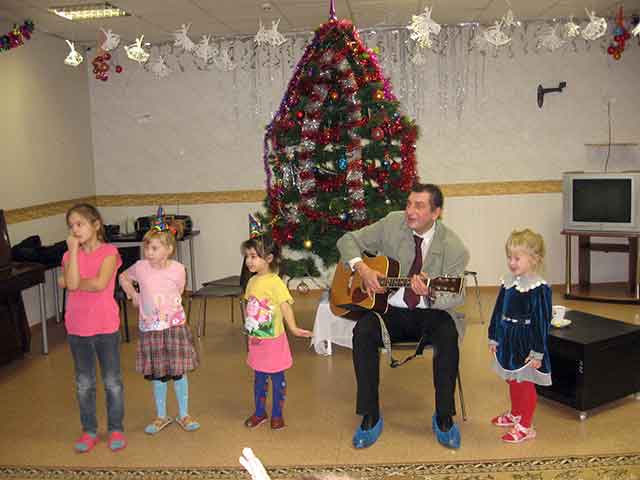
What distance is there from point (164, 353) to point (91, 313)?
1.40ft

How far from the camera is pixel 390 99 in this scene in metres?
4.72

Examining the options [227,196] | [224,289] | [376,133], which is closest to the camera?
[376,133]

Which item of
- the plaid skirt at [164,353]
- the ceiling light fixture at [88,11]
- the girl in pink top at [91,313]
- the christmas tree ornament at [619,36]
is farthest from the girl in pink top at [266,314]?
the christmas tree ornament at [619,36]

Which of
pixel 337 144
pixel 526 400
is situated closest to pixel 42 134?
pixel 337 144

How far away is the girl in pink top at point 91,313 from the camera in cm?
317

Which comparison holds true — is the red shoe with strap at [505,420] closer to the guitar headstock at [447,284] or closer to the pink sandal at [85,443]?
the guitar headstock at [447,284]

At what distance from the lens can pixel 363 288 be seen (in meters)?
3.53

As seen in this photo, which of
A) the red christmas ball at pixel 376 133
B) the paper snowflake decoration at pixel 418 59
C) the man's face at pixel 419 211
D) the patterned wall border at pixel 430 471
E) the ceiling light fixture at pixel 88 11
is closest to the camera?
the patterned wall border at pixel 430 471

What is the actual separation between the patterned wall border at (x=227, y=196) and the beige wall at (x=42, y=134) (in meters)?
0.10

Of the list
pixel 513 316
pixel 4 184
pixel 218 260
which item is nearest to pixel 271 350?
pixel 513 316

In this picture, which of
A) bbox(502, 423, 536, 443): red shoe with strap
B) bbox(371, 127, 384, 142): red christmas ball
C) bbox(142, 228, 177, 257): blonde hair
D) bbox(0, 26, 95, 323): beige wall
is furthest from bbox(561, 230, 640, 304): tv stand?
bbox(0, 26, 95, 323): beige wall

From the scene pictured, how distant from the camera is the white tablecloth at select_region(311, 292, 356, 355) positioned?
4.70 meters

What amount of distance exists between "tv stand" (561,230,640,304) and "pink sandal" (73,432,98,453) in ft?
14.8

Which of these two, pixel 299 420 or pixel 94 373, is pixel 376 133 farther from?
pixel 94 373
